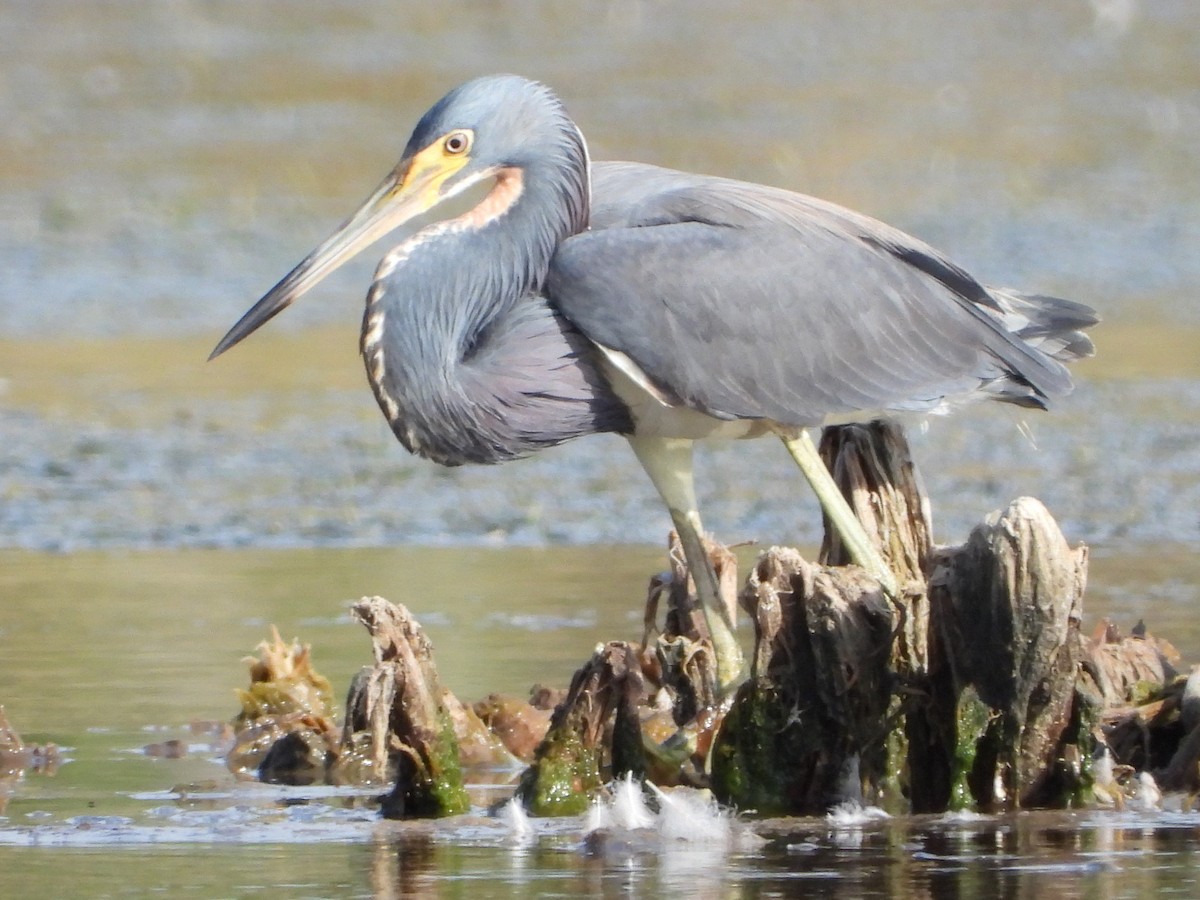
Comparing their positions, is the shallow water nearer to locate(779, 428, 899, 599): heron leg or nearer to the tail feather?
locate(779, 428, 899, 599): heron leg

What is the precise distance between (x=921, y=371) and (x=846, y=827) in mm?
1797

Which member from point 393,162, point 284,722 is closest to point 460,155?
point 284,722

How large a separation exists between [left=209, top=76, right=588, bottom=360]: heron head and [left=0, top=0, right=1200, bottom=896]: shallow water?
4.43 ft

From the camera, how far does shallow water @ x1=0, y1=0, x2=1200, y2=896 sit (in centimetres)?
553

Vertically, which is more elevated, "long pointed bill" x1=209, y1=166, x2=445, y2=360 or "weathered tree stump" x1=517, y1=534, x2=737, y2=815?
"long pointed bill" x1=209, y1=166, x2=445, y2=360

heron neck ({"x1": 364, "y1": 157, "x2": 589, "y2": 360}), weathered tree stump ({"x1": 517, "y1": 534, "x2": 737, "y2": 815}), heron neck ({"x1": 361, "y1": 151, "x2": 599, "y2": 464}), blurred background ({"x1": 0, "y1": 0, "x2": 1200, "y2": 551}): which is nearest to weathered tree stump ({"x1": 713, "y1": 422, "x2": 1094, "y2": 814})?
weathered tree stump ({"x1": 517, "y1": 534, "x2": 737, "y2": 815})

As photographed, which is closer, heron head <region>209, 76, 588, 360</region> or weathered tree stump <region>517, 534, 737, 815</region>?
weathered tree stump <region>517, 534, 737, 815</region>

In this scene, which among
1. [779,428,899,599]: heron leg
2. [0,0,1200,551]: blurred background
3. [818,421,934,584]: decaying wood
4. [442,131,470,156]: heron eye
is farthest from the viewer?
[0,0,1200,551]: blurred background

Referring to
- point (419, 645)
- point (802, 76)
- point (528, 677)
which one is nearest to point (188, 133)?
point (802, 76)

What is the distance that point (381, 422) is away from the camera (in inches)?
452

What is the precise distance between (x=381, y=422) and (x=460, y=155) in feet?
16.0

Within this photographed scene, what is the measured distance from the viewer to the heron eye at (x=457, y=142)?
21.8ft

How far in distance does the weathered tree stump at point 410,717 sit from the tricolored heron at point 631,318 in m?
0.81

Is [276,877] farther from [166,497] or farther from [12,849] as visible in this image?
[166,497]
